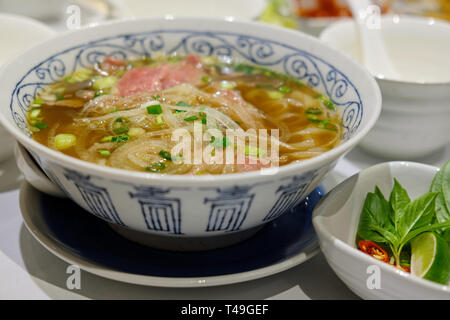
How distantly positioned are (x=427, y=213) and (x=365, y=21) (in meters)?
1.49

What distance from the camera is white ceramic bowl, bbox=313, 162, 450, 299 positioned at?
129cm

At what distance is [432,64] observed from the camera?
2777 mm

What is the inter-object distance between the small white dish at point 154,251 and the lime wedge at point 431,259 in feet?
1.01

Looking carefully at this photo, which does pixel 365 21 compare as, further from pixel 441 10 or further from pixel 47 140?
pixel 47 140

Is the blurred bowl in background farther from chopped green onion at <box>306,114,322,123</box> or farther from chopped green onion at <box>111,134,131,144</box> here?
chopped green onion at <box>306,114,322,123</box>

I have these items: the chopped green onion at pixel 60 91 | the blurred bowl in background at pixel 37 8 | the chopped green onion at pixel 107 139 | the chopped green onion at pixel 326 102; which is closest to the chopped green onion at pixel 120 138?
the chopped green onion at pixel 107 139

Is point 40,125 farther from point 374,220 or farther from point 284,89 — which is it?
point 374,220

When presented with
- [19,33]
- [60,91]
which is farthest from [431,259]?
[19,33]

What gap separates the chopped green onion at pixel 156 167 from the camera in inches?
60.6

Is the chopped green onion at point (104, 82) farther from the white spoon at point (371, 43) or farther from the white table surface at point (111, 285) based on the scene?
the white spoon at point (371, 43)

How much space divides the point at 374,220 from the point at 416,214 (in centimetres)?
13

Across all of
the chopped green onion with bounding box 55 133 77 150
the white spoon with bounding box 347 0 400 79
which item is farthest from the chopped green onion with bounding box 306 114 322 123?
the chopped green onion with bounding box 55 133 77 150

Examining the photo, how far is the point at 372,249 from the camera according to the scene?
1.59 m

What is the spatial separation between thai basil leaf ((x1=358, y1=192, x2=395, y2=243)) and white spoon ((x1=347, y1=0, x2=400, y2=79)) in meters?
1.23
